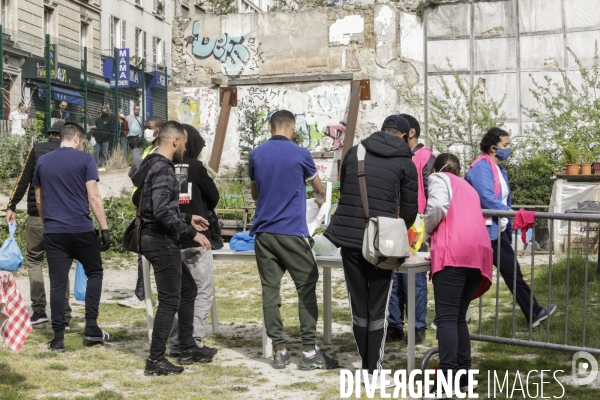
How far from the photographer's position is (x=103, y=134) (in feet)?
75.8

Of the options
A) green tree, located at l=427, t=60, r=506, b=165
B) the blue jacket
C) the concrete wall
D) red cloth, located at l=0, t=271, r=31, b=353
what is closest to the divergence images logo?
the blue jacket

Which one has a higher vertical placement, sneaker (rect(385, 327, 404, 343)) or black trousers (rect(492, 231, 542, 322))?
black trousers (rect(492, 231, 542, 322))

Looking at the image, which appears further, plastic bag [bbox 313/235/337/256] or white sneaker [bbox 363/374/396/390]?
plastic bag [bbox 313/235/337/256]

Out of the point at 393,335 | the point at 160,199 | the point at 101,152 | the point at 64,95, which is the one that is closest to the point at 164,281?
the point at 160,199

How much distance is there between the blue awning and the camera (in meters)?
22.1

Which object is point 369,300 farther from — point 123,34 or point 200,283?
point 123,34

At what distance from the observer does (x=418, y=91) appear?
77.7 feet

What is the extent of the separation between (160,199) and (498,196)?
3281mm

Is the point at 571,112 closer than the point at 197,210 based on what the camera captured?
No

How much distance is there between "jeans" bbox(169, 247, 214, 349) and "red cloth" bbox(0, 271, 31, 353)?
5.53 ft

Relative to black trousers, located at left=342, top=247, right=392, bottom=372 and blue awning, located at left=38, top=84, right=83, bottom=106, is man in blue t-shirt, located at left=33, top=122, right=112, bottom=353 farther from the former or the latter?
blue awning, located at left=38, top=84, right=83, bottom=106

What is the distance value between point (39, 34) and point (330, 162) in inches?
564

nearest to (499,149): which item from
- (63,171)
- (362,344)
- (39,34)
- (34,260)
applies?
(362,344)

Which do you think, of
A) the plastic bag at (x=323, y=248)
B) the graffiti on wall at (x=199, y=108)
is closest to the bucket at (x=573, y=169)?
the plastic bag at (x=323, y=248)
